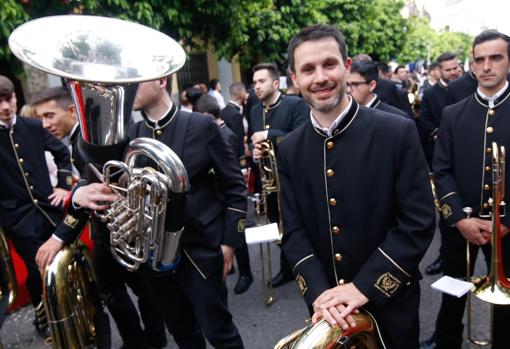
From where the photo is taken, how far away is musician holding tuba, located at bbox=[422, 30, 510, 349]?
7.75ft

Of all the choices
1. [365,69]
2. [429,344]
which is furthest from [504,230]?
[365,69]

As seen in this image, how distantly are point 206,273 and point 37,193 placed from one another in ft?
6.24

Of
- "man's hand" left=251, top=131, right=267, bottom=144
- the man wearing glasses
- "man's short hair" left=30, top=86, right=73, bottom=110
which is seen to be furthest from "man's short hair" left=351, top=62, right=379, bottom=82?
"man's short hair" left=30, top=86, right=73, bottom=110

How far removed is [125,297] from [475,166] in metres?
2.25

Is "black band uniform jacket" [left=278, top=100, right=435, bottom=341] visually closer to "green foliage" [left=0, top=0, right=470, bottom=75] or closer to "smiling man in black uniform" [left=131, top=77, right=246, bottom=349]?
"smiling man in black uniform" [left=131, top=77, right=246, bottom=349]

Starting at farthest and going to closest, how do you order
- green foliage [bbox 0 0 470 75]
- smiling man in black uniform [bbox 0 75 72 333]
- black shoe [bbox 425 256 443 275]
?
green foliage [bbox 0 0 470 75] → black shoe [bbox 425 256 443 275] → smiling man in black uniform [bbox 0 75 72 333]

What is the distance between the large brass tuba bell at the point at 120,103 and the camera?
187cm

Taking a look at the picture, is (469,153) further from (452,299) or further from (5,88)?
(5,88)

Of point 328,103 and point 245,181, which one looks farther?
point 245,181

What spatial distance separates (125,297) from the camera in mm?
2852

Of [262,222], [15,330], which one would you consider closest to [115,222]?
[15,330]

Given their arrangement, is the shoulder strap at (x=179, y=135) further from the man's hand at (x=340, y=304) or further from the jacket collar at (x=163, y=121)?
the man's hand at (x=340, y=304)

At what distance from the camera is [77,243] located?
2594mm

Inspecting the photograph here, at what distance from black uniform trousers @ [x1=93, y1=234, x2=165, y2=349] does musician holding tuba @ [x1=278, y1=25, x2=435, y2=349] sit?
103 centimetres
